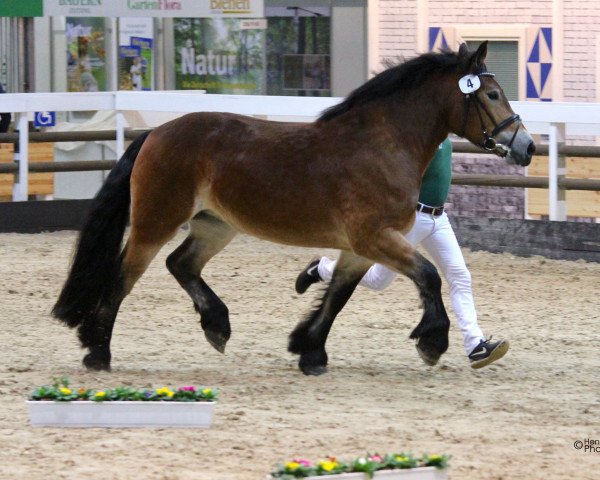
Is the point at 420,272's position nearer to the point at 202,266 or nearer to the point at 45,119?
the point at 202,266

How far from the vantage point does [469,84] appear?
24.8 ft

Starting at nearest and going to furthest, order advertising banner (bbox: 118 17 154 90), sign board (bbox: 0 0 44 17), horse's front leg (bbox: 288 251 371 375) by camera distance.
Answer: horse's front leg (bbox: 288 251 371 375) → sign board (bbox: 0 0 44 17) → advertising banner (bbox: 118 17 154 90)

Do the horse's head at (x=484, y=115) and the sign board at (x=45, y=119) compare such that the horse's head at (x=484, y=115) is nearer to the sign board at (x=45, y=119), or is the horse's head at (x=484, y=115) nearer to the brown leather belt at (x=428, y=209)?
the brown leather belt at (x=428, y=209)

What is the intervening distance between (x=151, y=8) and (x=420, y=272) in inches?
408

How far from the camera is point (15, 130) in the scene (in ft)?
49.6

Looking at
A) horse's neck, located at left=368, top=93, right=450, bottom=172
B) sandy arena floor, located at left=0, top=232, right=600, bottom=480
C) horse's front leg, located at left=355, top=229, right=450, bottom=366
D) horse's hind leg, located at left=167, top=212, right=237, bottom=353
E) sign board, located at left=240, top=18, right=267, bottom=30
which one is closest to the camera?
sandy arena floor, located at left=0, top=232, right=600, bottom=480

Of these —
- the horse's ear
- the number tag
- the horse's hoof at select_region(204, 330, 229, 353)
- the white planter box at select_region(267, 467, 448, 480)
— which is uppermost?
the horse's ear

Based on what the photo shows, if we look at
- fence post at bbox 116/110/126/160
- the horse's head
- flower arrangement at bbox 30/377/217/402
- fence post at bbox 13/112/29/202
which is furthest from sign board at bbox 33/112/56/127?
flower arrangement at bbox 30/377/217/402

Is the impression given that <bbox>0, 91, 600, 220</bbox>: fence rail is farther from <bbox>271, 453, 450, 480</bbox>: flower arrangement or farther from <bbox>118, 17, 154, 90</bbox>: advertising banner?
<bbox>271, 453, 450, 480</bbox>: flower arrangement

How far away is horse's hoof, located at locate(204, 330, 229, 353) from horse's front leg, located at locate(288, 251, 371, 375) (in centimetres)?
42

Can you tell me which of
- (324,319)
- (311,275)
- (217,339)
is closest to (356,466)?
(324,319)

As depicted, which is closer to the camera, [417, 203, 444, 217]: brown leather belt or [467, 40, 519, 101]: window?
[417, 203, 444, 217]: brown leather belt

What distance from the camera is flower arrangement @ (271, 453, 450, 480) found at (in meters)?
4.95

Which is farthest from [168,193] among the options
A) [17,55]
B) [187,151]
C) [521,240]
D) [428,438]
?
[17,55]
